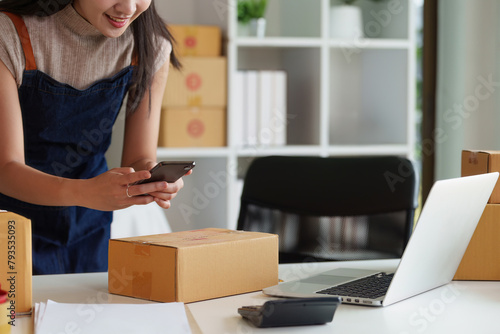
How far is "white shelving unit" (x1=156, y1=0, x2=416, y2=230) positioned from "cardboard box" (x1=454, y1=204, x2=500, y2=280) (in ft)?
5.04

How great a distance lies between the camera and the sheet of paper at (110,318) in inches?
37.3

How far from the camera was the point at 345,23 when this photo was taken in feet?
9.57

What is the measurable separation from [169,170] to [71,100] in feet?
1.74

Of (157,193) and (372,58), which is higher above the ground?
(372,58)

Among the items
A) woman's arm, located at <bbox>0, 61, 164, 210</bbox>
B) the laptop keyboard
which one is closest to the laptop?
the laptop keyboard

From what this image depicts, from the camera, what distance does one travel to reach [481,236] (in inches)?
51.0

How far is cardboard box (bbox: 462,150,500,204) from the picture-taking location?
1.28m

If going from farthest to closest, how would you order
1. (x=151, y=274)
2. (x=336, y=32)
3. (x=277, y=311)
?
(x=336, y=32), (x=151, y=274), (x=277, y=311)

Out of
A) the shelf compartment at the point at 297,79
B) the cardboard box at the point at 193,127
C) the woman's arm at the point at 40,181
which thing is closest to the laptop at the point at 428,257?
the woman's arm at the point at 40,181

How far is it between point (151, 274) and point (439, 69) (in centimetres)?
221

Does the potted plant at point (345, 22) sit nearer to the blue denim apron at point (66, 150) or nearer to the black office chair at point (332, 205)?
the black office chair at point (332, 205)

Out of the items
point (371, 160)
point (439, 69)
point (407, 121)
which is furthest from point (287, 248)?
point (439, 69)

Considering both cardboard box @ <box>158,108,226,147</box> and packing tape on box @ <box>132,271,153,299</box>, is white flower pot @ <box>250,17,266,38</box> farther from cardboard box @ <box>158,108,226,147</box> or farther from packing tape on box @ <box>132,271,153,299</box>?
packing tape on box @ <box>132,271,153,299</box>

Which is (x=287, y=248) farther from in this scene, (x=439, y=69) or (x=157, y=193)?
(x=439, y=69)
